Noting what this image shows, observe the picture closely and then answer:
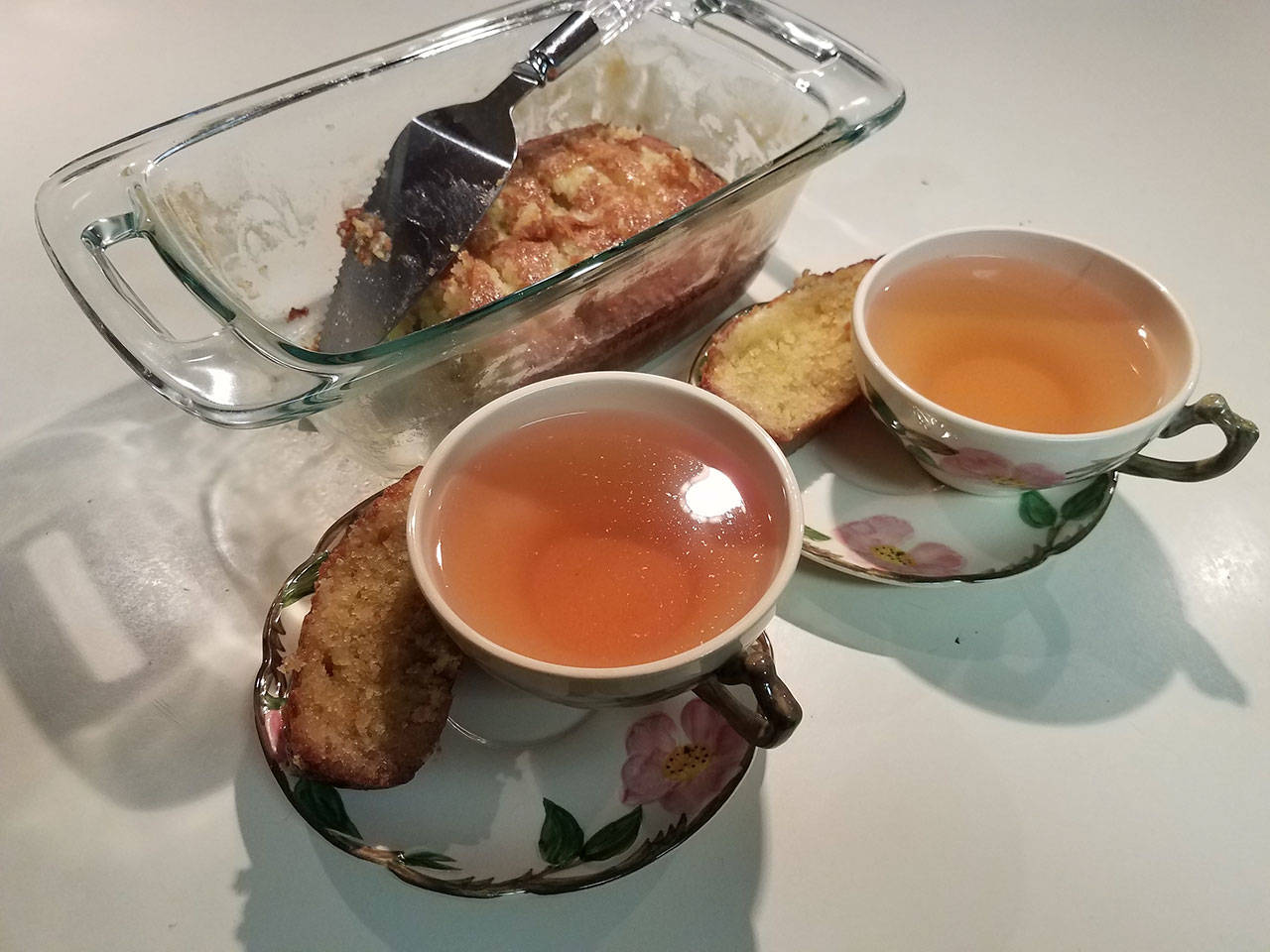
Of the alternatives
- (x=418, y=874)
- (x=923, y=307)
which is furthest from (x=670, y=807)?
(x=923, y=307)

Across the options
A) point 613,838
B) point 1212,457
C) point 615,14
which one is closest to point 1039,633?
point 1212,457

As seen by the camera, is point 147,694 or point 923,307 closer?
point 147,694

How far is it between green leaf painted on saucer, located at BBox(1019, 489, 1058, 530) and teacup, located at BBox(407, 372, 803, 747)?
0.37m

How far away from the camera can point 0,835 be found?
2.44 ft

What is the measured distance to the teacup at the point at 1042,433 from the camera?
0.85 meters

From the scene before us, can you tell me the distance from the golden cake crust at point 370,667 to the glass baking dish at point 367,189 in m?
0.15

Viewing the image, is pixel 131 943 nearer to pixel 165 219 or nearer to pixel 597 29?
pixel 165 219

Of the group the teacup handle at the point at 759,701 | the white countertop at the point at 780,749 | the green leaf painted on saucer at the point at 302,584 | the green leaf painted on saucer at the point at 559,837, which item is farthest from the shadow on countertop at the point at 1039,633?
the green leaf painted on saucer at the point at 302,584

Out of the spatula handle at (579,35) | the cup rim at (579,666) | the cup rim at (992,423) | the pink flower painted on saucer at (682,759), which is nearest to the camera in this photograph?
the cup rim at (579,666)

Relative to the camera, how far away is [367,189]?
1131mm

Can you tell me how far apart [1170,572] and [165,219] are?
46.1 inches

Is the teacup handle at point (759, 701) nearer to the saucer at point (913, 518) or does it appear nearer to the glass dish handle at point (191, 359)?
the saucer at point (913, 518)

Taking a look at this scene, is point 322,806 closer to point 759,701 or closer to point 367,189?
Answer: point 759,701

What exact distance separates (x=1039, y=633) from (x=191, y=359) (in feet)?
2.96
